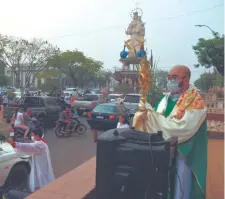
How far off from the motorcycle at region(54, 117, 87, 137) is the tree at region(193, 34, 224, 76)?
11.7m

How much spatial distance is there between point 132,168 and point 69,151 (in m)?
7.64

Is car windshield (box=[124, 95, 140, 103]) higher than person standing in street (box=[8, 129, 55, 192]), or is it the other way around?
car windshield (box=[124, 95, 140, 103])

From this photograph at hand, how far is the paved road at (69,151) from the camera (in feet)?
26.5

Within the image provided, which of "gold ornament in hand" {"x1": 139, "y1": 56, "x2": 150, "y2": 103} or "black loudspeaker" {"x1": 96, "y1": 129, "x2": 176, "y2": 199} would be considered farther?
"gold ornament in hand" {"x1": 139, "y1": 56, "x2": 150, "y2": 103}

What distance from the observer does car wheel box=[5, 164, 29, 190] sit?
18.3ft

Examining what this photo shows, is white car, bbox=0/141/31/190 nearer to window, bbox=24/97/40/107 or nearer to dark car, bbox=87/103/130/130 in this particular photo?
dark car, bbox=87/103/130/130

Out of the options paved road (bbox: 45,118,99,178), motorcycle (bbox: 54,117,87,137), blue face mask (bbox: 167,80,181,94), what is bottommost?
paved road (bbox: 45,118,99,178)

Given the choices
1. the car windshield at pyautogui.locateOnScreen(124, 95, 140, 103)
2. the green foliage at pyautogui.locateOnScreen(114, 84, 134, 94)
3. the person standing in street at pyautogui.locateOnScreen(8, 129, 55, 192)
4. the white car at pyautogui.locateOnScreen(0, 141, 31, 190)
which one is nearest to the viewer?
the person standing in street at pyautogui.locateOnScreen(8, 129, 55, 192)

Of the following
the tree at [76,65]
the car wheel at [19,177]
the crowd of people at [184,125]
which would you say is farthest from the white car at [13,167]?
the tree at [76,65]

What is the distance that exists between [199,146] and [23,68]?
102ft

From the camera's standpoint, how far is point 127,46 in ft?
13.2

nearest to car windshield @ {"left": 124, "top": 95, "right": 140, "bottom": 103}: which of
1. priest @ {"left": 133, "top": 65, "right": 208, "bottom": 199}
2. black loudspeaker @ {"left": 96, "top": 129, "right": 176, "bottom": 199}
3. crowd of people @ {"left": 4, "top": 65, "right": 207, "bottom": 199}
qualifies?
crowd of people @ {"left": 4, "top": 65, "right": 207, "bottom": 199}

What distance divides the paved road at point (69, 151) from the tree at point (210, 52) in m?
12.2

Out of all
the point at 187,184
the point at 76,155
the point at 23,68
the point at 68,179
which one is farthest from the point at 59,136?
the point at 23,68
